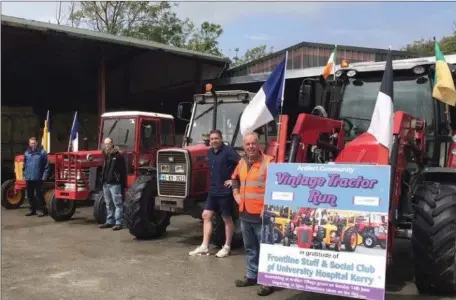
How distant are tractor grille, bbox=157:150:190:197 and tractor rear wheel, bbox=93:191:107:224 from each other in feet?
8.26

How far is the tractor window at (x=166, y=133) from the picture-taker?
36.8 feet

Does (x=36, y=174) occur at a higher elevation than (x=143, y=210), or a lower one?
higher

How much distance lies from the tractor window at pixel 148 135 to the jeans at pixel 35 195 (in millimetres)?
2421

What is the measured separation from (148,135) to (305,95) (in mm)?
5155

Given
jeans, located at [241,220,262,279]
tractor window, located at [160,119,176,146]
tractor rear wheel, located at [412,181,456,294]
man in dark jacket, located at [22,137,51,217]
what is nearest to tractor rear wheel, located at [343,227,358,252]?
tractor rear wheel, located at [412,181,456,294]

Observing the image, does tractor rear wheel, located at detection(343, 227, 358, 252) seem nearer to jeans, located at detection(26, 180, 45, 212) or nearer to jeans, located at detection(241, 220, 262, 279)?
jeans, located at detection(241, 220, 262, 279)

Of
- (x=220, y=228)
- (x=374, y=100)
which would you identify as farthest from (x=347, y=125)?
(x=220, y=228)

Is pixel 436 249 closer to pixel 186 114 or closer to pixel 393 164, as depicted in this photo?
pixel 393 164

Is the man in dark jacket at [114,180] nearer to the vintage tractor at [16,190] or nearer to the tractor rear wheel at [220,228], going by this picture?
the tractor rear wheel at [220,228]

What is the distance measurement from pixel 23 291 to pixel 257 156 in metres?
2.82

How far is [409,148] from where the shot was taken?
5.52 m

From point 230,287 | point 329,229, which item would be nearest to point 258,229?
point 230,287

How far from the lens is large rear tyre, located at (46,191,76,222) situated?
10.6 m

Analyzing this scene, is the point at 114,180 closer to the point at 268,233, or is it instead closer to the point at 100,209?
the point at 100,209
